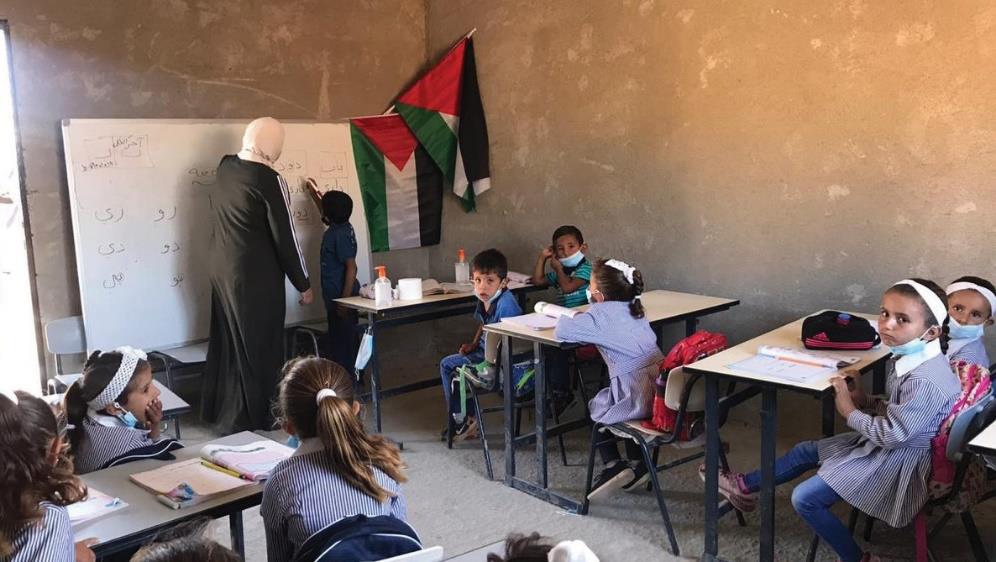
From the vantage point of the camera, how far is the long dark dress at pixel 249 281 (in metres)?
4.14

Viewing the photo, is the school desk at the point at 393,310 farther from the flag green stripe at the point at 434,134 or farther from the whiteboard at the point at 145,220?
the flag green stripe at the point at 434,134

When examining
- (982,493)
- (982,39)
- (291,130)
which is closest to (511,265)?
(291,130)

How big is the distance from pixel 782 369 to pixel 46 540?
2.10 meters

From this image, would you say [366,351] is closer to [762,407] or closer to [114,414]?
[114,414]

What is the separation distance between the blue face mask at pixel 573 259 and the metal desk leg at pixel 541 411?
3.45 ft

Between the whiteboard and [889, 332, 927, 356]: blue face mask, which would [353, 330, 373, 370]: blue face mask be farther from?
[889, 332, 927, 356]: blue face mask

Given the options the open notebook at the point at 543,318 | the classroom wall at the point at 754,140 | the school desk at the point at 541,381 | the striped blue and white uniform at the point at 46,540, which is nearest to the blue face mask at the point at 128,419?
the striped blue and white uniform at the point at 46,540

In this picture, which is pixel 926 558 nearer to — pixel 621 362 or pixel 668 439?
pixel 668 439

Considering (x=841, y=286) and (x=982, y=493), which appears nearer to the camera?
(x=982, y=493)

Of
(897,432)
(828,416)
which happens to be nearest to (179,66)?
(828,416)

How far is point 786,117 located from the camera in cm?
382

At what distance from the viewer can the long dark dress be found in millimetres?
4137

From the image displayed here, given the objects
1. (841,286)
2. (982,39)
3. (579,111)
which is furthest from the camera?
(579,111)

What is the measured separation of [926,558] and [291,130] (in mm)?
4061
